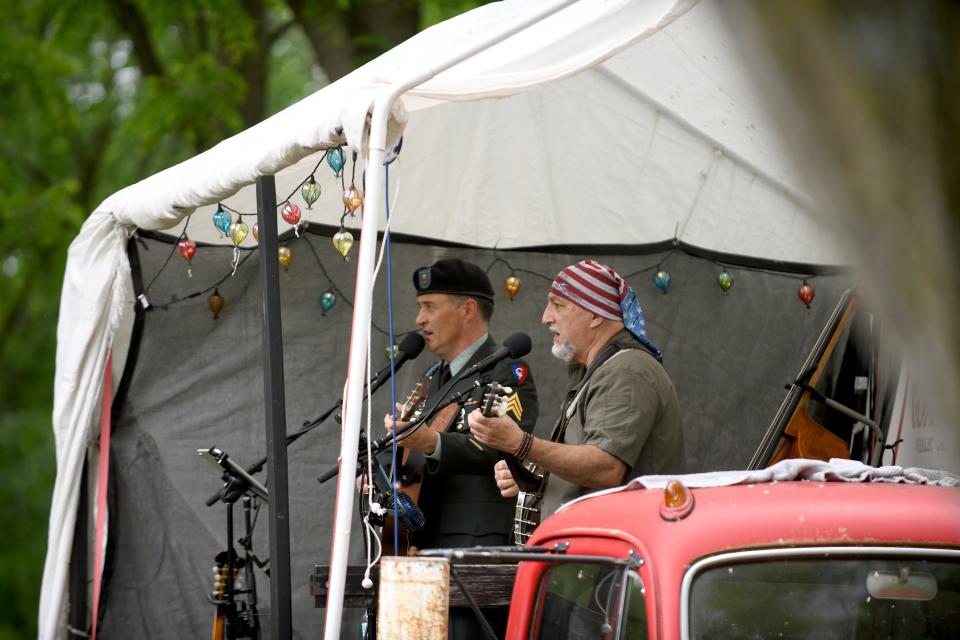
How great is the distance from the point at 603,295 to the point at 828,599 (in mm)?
2356

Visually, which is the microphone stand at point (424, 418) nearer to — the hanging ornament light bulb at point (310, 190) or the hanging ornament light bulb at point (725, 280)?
the hanging ornament light bulb at point (310, 190)

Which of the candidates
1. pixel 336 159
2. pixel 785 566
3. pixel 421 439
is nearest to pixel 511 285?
pixel 421 439

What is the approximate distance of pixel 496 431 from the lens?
3926mm

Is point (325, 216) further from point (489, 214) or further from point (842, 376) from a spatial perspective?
point (842, 376)

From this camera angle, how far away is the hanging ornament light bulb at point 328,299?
6.79 m

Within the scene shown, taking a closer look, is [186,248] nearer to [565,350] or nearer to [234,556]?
[234,556]

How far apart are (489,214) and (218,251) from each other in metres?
1.48

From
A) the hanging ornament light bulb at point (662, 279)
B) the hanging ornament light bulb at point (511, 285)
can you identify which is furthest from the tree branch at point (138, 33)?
the hanging ornament light bulb at point (662, 279)

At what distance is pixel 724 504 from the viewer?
2.77 metres

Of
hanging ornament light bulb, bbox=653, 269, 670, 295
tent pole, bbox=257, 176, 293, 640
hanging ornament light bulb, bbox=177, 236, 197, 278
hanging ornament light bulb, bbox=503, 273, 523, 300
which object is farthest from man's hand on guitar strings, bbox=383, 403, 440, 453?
hanging ornament light bulb, bbox=653, 269, 670, 295

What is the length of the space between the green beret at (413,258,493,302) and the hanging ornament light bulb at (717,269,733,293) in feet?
5.74

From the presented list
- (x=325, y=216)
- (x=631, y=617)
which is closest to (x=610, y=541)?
(x=631, y=617)

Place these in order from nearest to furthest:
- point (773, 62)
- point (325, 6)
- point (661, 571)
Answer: point (773, 62)
point (661, 571)
point (325, 6)

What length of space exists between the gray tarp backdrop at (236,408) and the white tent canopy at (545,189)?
178mm
